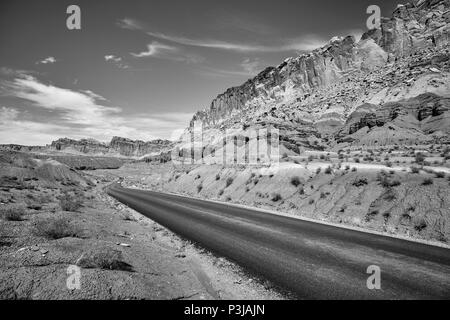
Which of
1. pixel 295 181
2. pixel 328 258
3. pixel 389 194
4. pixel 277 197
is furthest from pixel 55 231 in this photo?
pixel 295 181

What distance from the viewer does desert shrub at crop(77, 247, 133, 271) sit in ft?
20.4

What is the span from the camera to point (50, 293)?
492cm

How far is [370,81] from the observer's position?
4771 inches

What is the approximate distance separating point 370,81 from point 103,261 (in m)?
138

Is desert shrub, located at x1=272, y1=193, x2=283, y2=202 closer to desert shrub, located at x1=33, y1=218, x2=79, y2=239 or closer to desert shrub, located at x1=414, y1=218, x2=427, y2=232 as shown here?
desert shrub, located at x1=414, y1=218, x2=427, y2=232

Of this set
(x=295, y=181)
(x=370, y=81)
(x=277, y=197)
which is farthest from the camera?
(x=370, y=81)

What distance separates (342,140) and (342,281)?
85.5m

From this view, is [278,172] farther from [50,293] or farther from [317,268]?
[50,293]

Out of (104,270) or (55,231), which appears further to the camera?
(55,231)

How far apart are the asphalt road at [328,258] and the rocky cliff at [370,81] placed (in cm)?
6229

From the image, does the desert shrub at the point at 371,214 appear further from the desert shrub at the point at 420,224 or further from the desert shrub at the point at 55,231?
the desert shrub at the point at 55,231

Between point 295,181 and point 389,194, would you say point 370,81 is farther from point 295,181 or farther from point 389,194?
point 389,194

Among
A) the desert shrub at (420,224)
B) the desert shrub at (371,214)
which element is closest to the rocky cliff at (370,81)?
the desert shrub at (371,214)
